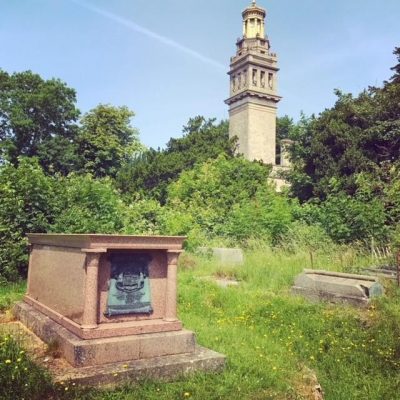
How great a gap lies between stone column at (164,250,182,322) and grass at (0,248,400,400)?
86 centimetres

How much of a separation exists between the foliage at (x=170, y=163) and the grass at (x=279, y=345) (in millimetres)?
20878

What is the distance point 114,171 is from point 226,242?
76.2 ft

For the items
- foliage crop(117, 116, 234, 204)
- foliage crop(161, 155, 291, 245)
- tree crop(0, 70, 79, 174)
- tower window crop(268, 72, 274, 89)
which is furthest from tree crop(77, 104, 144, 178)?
tower window crop(268, 72, 274, 89)

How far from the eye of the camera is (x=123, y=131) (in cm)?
3956

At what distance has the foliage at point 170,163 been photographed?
31297 mm

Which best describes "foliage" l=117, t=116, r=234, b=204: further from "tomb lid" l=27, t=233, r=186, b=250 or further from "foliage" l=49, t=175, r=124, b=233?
"tomb lid" l=27, t=233, r=186, b=250

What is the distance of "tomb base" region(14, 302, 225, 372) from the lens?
14.8 feet

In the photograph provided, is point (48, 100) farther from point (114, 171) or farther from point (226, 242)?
point (226, 242)

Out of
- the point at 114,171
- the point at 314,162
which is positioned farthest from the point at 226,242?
the point at 114,171

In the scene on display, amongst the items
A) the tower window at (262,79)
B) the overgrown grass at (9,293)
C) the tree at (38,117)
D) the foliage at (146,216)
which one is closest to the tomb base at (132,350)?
the overgrown grass at (9,293)

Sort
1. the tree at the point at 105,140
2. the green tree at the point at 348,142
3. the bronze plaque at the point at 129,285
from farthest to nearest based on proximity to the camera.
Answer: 1. the tree at the point at 105,140
2. the green tree at the point at 348,142
3. the bronze plaque at the point at 129,285

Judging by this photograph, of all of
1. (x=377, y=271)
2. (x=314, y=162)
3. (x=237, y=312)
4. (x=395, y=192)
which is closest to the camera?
(x=237, y=312)

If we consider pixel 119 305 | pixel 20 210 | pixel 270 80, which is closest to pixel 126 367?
pixel 119 305

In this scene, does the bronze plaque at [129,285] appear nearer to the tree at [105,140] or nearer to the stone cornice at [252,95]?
the tree at [105,140]
